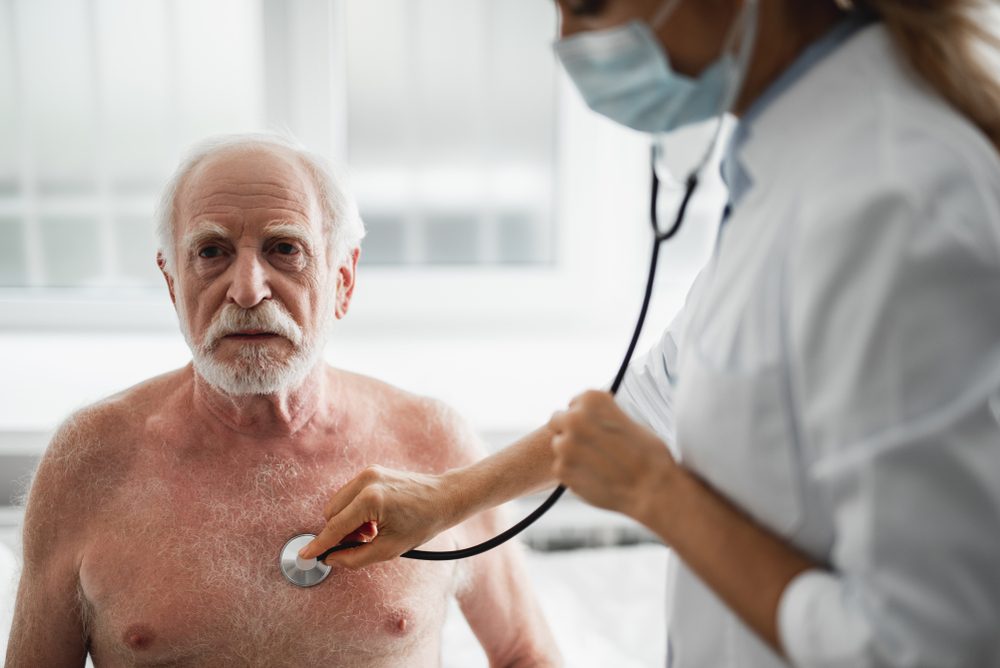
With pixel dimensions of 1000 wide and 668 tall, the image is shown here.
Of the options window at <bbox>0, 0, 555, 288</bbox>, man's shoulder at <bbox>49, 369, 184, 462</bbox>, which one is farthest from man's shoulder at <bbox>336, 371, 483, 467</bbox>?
window at <bbox>0, 0, 555, 288</bbox>

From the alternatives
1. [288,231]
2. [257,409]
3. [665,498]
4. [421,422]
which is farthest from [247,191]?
[665,498]

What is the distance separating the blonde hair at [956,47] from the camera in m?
A: 0.77

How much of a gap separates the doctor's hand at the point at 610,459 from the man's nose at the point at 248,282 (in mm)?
595

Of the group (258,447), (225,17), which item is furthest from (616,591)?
(225,17)

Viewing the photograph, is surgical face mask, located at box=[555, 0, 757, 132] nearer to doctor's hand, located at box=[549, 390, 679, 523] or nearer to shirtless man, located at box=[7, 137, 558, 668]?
doctor's hand, located at box=[549, 390, 679, 523]

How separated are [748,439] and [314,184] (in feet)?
2.87

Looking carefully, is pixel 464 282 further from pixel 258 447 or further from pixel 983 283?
pixel 983 283

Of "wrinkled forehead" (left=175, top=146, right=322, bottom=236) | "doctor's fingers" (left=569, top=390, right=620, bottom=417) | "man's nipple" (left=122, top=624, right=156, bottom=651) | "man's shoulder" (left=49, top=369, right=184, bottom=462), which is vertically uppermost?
"wrinkled forehead" (left=175, top=146, right=322, bottom=236)

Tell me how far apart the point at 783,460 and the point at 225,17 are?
2.22 meters

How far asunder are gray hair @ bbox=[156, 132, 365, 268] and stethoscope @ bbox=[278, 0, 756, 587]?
1.48 feet

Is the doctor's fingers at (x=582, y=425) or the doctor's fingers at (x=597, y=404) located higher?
the doctor's fingers at (x=597, y=404)

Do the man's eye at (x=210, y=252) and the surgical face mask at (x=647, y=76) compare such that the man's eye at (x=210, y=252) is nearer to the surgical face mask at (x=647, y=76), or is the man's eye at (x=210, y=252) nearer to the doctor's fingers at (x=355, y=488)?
the doctor's fingers at (x=355, y=488)

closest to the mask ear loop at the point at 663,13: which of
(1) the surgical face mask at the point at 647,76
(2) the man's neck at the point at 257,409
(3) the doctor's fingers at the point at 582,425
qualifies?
(1) the surgical face mask at the point at 647,76

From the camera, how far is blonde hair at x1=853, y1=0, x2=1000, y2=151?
2.53 feet
